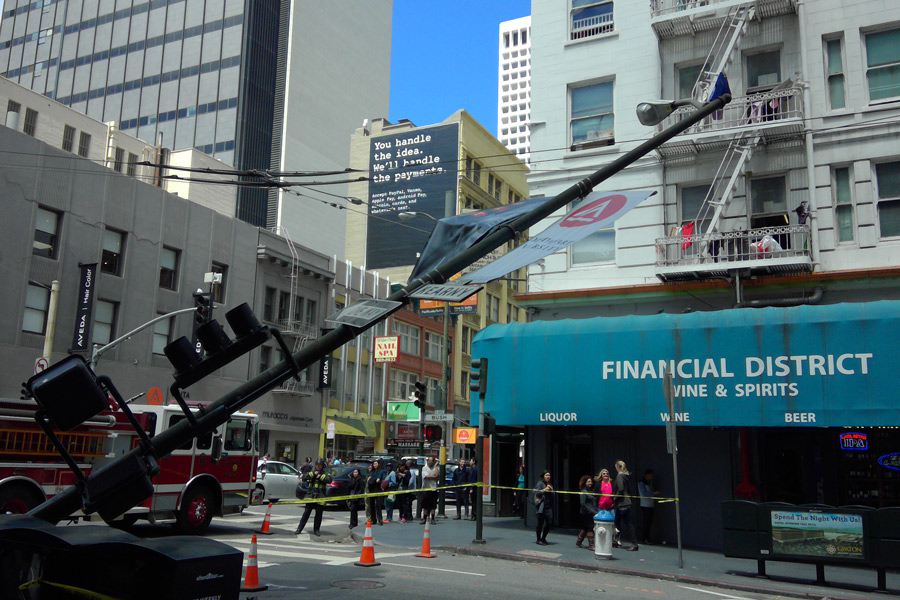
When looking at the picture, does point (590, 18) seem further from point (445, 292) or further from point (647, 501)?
point (445, 292)

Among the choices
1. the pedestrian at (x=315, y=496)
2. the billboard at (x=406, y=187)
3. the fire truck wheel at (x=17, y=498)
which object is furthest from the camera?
the billboard at (x=406, y=187)

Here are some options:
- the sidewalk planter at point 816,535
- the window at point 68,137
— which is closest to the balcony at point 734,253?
the sidewalk planter at point 816,535

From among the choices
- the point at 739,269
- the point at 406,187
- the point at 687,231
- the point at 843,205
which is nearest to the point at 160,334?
the point at 406,187

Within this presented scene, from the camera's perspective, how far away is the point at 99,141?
52.3m

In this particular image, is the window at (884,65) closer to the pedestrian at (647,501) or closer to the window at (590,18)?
the window at (590,18)

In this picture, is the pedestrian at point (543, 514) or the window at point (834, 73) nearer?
the pedestrian at point (543, 514)

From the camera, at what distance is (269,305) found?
42.7 metres

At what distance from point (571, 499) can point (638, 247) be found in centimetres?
707

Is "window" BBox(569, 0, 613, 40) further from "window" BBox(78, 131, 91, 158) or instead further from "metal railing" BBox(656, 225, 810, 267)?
"window" BBox(78, 131, 91, 158)

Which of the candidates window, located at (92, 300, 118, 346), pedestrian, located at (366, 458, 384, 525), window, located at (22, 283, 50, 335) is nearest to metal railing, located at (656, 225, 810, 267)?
pedestrian, located at (366, 458, 384, 525)

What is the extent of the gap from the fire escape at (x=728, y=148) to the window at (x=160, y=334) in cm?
2538

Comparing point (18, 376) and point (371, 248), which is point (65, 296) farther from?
point (371, 248)

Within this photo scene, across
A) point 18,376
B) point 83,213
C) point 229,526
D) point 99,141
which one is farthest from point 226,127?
point 229,526

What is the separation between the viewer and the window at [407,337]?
55019 mm
